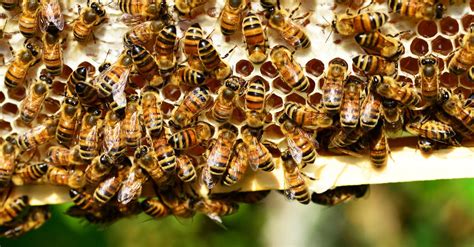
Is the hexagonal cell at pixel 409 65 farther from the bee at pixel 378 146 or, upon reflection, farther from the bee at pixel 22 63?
the bee at pixel 22 63

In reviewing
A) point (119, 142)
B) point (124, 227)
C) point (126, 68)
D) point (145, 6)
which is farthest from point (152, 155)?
point (124, 227)

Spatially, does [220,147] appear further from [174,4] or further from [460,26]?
[460,26]

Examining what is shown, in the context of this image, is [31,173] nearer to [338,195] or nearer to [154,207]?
[154,207]

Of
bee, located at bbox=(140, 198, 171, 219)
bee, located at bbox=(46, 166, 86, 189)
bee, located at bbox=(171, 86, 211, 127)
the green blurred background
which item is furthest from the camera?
the green blurred background

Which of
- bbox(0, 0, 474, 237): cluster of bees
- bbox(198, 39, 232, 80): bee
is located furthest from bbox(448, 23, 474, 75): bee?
bbox(198, 39, 232, 80): bee

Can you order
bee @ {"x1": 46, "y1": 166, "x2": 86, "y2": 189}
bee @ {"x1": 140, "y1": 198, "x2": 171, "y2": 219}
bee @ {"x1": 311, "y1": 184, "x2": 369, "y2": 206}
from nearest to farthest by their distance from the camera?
bee @ {"x1": 46, "y1": 166, "x2": 86, "y2": 189}, bee @ {"x1": 140, "y1": 198, "x2": 171, "y2": 219}, bee @ {"x1": 311, "y1": 184, "x2": 369, "y2": 206}

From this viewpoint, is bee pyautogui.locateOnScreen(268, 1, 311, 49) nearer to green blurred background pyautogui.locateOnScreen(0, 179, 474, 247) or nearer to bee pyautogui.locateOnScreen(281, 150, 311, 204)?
bee pyautogui.locateOnScreen(281, 150, 311, 204)

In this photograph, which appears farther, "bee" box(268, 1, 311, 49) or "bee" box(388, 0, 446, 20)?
"bee" box(268, 1, 311, 49)

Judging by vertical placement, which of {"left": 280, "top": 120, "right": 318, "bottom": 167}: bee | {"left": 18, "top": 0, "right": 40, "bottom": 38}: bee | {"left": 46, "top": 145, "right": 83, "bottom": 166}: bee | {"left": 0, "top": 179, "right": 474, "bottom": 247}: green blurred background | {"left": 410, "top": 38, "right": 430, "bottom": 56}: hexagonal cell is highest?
{"left": 18, "top": 0, "right": 40, "bottom": 38}: bee
